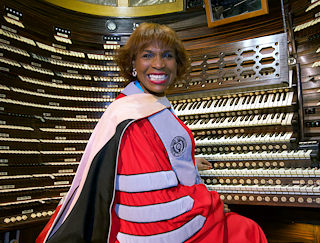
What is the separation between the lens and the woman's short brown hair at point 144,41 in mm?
1964

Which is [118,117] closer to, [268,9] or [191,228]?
[191,228]

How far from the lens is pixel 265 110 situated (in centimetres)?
286

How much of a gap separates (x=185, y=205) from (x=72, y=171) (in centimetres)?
276

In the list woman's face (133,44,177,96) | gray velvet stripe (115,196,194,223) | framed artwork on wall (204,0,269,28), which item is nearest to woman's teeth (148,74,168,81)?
woman's face (133,44,177,96)

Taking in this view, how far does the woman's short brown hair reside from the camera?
1.96 m

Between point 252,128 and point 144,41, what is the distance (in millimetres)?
1462

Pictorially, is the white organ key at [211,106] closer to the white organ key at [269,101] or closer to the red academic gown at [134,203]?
the white organ key at [269,101]

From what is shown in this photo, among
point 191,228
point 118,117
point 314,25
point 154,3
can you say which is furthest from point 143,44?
point 154,3

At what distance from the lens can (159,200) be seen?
1.55 m

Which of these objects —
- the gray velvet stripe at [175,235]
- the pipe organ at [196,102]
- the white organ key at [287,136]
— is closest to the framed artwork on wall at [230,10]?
the pipe organ at [196,102]

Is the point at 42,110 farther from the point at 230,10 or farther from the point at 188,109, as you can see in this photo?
the point at 230,10

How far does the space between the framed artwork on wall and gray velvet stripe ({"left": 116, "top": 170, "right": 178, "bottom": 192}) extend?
2835 millimetres

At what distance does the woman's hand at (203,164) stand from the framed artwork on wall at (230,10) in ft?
6.76

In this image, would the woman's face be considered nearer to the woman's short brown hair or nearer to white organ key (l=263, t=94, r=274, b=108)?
the woman's short brown hair
